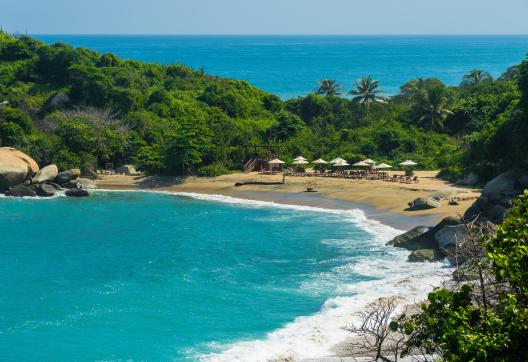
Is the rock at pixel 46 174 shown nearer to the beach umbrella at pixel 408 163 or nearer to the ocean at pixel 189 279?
the ocean at pixel 189 279

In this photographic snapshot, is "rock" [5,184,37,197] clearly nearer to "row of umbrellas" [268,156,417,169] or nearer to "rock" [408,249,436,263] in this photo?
"row of umbrellas" [268,156,417,169]

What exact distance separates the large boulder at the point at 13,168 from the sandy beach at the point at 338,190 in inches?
216

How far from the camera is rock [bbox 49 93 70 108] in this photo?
6762cm

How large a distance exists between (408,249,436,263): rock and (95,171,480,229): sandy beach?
6.83 metres

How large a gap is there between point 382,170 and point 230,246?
68.7 ft

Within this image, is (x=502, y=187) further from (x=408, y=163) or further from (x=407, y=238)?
(x=408, y=163)

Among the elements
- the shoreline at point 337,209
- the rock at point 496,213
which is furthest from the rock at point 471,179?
the rock at point 496,213

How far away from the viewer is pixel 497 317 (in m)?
13.1

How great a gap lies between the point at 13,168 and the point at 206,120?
17.3 meters

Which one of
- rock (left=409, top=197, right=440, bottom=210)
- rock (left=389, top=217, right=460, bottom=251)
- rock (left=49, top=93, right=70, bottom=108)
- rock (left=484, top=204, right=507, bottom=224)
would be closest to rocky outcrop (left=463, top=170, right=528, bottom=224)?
rock (left=484, top=204, right=507, bottom=224)

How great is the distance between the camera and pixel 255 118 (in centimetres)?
7206

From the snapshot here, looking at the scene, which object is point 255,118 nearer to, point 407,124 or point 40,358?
point 407,124

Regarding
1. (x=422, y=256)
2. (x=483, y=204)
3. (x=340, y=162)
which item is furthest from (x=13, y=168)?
(x=483, y=204)

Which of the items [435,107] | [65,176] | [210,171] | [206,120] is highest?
[435,107]
